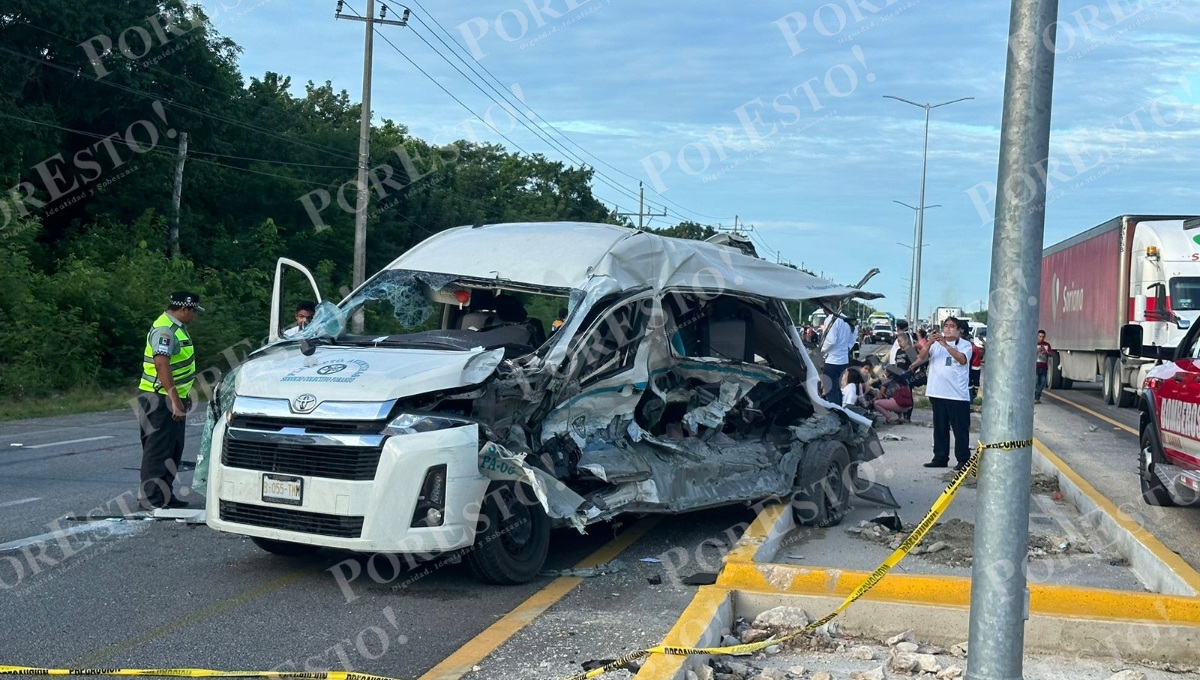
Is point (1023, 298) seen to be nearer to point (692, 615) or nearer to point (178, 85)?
point (692, 615)

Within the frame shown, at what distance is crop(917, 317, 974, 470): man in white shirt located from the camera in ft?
37.9

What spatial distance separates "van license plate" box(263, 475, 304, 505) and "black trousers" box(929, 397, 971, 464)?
7530 millimetres

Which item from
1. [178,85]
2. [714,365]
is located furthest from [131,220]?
[714,365]

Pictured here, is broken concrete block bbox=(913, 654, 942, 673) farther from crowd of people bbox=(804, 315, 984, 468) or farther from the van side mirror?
the van side mirror

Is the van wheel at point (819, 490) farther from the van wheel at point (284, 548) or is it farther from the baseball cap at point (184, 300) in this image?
the baseball cap at point (184, 300)

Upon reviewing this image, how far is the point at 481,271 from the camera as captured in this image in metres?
7.61

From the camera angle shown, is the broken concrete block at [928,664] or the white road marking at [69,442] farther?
the white road marking at [69,442]

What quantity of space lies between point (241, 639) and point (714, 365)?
4.04 m

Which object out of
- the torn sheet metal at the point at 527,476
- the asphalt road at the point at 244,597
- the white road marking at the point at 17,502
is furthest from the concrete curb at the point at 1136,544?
the white road marking at the point at 17,502

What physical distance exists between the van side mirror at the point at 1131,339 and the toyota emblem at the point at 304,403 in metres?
6.47

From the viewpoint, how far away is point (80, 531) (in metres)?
7.70

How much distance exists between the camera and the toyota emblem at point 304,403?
19.9 ft

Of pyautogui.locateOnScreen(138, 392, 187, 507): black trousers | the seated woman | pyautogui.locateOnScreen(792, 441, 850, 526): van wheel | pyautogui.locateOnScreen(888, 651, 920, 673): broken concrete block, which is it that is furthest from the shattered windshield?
the seated woman

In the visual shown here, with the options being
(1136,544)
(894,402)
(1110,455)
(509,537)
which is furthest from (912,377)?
(509,537)
